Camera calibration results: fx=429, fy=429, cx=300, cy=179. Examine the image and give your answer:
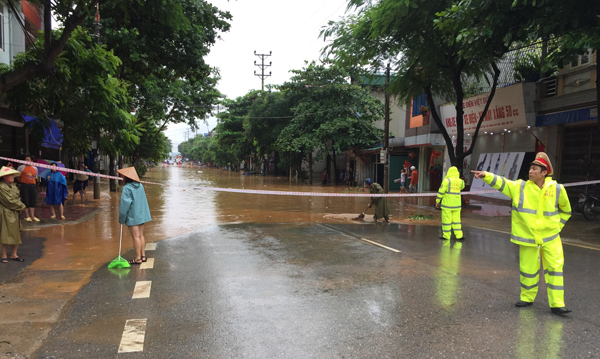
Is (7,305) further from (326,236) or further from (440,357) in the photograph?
(326,236)

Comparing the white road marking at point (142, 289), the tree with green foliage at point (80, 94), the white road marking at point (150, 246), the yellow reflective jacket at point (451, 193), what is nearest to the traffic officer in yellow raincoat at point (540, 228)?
the white road marking at point (142, 289)

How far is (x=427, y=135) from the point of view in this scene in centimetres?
2298

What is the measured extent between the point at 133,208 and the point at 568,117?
14.0 metres

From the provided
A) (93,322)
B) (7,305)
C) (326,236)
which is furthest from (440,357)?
(326,236)

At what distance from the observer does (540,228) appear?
471 cm

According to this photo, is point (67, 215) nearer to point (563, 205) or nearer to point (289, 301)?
point (289, 301)

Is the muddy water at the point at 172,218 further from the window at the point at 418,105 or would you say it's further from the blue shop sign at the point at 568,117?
the window at the point at 418,105

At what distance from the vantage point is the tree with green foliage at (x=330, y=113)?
2708cm

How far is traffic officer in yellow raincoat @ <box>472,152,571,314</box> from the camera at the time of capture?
4.63 m

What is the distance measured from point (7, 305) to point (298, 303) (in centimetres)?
334

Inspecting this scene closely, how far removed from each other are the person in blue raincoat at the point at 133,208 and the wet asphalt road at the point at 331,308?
0.61m

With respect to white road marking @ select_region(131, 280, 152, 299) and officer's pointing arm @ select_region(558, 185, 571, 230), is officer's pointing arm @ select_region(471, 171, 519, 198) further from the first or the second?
white road marking @ select_region(131, 280, 152, 299)

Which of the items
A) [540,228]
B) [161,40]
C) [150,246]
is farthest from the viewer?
[161,40]

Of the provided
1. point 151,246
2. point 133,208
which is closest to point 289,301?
point 133,208
